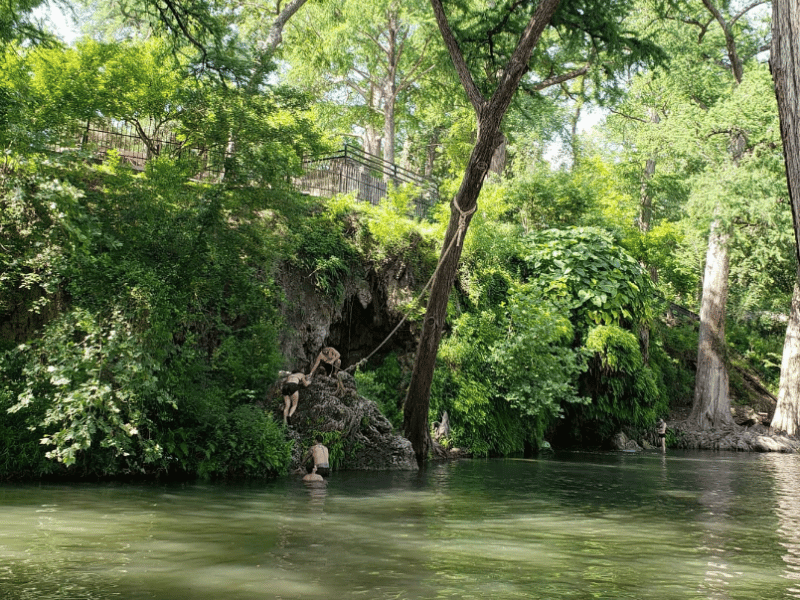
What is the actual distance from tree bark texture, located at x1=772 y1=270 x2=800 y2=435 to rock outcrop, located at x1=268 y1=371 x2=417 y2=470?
13241 millimetres

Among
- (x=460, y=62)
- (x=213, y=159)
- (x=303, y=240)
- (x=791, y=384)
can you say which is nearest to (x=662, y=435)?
(x=791, y=384)

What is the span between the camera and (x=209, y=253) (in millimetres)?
11008

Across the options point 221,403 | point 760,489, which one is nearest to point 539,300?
point 760,489

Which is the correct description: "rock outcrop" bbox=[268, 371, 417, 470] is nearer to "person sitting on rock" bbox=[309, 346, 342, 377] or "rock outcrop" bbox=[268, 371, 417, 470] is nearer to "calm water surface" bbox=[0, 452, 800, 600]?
"person sitting on rock" bbox=[309, 346, 342, 377]

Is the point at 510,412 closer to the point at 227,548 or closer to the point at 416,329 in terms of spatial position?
the point at 416,329

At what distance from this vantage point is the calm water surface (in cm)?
500

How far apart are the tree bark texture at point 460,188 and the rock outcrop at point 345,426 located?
2.20ft

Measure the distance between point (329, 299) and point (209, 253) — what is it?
4.65 meters

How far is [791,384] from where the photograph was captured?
846 inches

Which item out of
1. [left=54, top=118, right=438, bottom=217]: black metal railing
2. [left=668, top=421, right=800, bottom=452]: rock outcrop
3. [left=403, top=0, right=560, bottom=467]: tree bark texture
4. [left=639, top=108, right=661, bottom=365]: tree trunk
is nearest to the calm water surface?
[left=403, top=0, right=560, bottom=467]: tree bark texture

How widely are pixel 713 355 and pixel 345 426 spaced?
14.1 meters

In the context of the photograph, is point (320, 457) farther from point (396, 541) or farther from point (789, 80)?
point (789, 80)

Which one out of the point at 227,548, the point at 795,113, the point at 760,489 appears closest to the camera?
the point at 795,113

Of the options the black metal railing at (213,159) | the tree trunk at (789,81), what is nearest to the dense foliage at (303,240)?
the black metal railing at (213,159)
